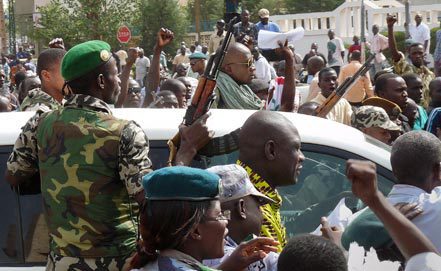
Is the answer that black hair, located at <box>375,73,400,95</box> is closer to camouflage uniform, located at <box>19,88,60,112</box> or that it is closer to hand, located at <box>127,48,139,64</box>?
hand, located at <box>127,48,139,64</box>

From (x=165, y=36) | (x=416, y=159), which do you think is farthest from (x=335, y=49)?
(x=416, y=159)

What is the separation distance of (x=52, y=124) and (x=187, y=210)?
51.2 inches

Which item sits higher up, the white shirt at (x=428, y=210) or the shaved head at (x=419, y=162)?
the shaved head at (x=419, y=162)

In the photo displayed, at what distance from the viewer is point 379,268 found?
3449mm

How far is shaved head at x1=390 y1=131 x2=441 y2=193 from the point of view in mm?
3723

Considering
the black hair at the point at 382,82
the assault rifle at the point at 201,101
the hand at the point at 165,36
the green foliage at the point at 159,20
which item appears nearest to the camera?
the assault rifle at the point at 201,101

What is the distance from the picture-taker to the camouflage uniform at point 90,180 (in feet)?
13.2

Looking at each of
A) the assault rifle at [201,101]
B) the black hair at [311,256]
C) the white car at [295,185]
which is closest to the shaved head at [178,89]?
the white car at [295,185]

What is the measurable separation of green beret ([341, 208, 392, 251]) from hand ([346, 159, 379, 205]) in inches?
18.9

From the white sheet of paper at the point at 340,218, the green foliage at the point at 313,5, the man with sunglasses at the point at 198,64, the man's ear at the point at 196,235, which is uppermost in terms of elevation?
the man's ear at the point at 196,235

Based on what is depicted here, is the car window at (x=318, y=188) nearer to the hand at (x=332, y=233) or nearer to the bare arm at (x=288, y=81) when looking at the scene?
the hand at (x=332, y=233)

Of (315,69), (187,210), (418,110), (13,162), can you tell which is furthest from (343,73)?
(187,210)

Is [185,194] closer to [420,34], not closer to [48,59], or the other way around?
[48,59]

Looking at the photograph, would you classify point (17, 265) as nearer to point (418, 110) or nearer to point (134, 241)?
point (134, 241)
